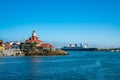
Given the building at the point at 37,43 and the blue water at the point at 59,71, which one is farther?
the building at the point at 37,43

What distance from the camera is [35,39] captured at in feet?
521

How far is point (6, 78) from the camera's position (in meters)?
39.9

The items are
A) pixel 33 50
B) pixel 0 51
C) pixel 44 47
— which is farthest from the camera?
pixel 44 47

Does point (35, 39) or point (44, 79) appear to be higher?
point (35, 39)

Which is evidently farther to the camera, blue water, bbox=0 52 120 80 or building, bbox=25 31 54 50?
building, bbox=25 31 54 50

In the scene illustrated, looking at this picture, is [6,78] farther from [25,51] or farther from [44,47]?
[44,47]

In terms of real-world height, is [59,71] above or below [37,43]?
below

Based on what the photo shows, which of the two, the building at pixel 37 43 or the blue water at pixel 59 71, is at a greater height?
the building at pixel 37 43

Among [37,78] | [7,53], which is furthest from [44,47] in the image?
[37,78]

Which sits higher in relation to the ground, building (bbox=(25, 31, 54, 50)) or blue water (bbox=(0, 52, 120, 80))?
building (bbox=(25, 31, 54, 50))

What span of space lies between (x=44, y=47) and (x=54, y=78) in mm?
109215

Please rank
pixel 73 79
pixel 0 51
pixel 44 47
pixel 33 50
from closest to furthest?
pixel 73 79
pixel 0 51
pixel 33 50
pixel 44 47

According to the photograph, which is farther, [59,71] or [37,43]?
[37,43]

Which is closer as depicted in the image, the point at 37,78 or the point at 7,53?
the point at 37,78
